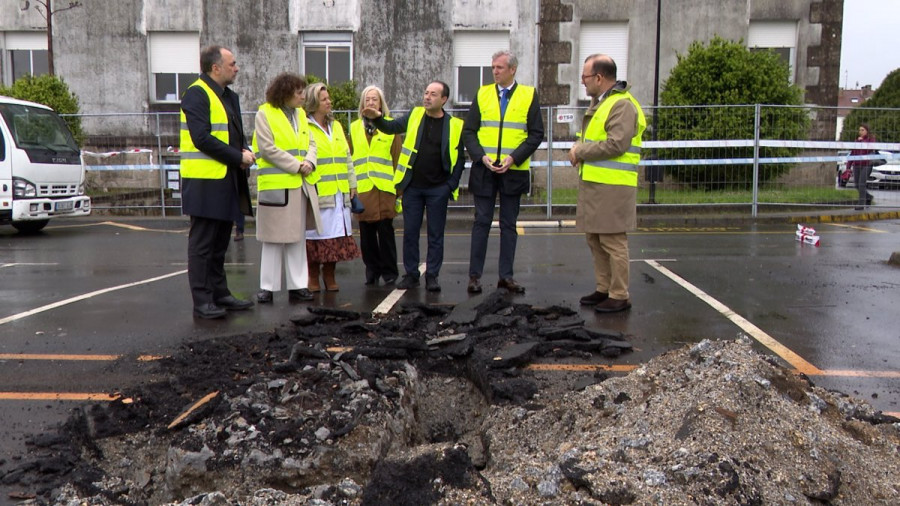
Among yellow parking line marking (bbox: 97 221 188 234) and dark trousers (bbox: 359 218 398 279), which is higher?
dark trousers (bbox: 359 218 398 279)

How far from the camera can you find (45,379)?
5.12 meters

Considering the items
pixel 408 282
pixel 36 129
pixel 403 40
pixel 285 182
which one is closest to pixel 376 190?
pixel 408 282

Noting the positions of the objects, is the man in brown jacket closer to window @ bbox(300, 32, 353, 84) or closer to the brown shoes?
the brown shoes

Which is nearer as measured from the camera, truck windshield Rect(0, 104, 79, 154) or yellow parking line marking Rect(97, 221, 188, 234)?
truck windshield Rect(0, 104, 79, 154)

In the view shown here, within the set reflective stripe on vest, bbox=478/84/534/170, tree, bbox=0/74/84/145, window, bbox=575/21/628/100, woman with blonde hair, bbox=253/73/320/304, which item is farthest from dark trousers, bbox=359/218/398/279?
window, bbox=575/21/628/100

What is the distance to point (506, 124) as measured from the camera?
307 inches

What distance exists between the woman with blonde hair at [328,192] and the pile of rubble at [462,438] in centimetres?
296

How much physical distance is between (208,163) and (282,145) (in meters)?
0.68

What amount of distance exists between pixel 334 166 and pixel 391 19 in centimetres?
1502

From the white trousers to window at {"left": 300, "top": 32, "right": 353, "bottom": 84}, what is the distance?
50.6 ft

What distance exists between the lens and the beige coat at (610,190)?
6879 millimetres

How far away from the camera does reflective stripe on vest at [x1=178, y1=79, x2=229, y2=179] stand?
22.7 ft

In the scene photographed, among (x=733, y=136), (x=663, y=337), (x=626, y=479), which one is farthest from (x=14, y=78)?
(x=626, y=479)

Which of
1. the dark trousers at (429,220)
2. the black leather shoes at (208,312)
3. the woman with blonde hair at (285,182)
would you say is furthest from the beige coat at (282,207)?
the dark trousers at (429,220)
